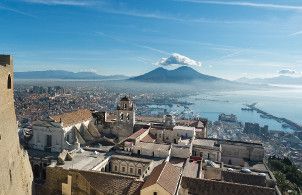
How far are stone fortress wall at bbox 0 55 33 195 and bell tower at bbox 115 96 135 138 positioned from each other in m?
23.4

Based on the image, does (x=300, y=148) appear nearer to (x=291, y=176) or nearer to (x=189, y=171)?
(x=291, y=176)

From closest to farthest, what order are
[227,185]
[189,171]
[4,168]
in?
[4,168], [227,185], [189,171]

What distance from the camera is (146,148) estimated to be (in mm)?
36219

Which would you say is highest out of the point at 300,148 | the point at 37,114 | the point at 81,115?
the point at 81,115

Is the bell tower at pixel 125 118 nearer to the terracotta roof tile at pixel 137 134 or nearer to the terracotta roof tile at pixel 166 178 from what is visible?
the terracotta roof tile at pixel 137 134

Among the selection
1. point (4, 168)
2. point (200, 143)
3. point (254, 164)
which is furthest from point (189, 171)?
point (4, 168)

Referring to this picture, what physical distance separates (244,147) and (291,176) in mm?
7854

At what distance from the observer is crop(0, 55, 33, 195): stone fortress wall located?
18.1 metres

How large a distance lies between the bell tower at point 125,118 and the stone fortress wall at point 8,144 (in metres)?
23.4

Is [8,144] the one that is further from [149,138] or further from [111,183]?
[149,138]

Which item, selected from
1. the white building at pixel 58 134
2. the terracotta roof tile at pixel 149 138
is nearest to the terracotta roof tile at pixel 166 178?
the terracotta roof tile at pixel 149 138

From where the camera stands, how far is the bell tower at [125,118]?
148 ft

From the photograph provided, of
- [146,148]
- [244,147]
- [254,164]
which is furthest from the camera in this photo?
[244,147]

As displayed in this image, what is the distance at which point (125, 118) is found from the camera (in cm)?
4531
